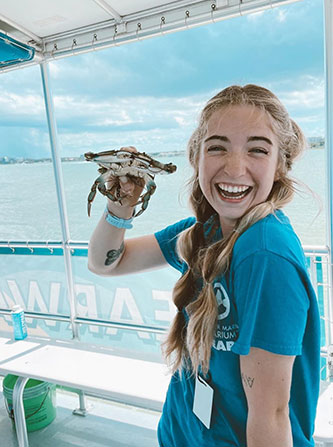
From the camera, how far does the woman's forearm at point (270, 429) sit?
73 cm

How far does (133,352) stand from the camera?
2500 mm

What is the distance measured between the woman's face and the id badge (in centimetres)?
41

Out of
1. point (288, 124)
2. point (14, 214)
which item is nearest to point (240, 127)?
point (288, 124)

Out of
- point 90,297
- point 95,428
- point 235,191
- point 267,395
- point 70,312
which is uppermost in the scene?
point 235,191

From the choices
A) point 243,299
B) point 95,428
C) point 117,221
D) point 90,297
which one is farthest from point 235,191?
point 90,297

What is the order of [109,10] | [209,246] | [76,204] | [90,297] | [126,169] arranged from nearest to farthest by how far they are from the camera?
[209,246] → [126,169] → [109,10] → [90,297] → [76,204]

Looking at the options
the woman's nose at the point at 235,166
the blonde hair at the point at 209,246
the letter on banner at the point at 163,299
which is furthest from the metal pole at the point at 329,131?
the woman's nose at the point at 235,166

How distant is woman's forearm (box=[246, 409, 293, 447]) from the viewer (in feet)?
2.41

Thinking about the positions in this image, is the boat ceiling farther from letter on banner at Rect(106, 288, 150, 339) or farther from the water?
letter on banner at Rect(106, 288, 150, 339)

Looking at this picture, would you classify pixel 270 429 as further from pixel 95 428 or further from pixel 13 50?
pixel 13 50

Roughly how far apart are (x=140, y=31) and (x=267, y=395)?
2.40 metres

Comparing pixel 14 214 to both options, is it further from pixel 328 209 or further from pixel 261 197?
pixel 261 197

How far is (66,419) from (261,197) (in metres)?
2.61

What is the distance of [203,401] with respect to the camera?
899 mm
